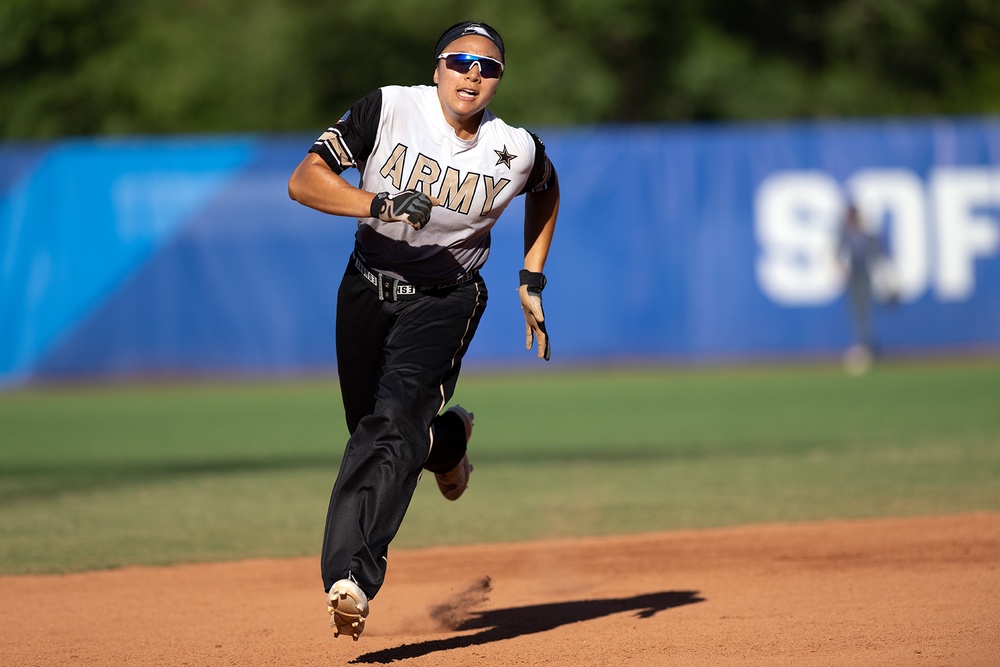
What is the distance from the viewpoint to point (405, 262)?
4.91m

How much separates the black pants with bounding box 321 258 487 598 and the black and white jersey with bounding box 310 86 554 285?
14 cm

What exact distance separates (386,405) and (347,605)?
0.78 metres

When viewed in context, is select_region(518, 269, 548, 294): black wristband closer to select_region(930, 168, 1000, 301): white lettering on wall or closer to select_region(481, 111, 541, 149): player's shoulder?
select_region(481, 111, 541, 149): player's shoulder

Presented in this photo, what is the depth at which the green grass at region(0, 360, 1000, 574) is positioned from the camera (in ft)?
25.3

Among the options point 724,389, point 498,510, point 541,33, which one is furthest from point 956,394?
point 541,33

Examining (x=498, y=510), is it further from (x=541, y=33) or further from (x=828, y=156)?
(x=541, y=33)

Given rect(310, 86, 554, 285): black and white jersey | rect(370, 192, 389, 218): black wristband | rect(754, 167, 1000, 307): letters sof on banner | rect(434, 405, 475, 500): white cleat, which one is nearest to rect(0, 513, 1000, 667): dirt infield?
rect(434, 405, 475, 500): white cleat

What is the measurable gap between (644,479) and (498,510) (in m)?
1.46

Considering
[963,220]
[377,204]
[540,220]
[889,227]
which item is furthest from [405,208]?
[963,220]

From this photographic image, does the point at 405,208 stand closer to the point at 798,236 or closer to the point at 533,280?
the point at 533,280

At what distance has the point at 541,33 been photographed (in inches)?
992

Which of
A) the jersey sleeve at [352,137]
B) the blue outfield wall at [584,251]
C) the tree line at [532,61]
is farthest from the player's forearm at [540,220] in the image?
the tree line at [532,61]

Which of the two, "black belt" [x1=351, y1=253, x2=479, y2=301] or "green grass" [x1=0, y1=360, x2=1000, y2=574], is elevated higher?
"black belt" [x1=351, y1=253, x2=479, y2=301]

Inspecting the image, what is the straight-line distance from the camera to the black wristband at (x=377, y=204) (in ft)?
14.2
